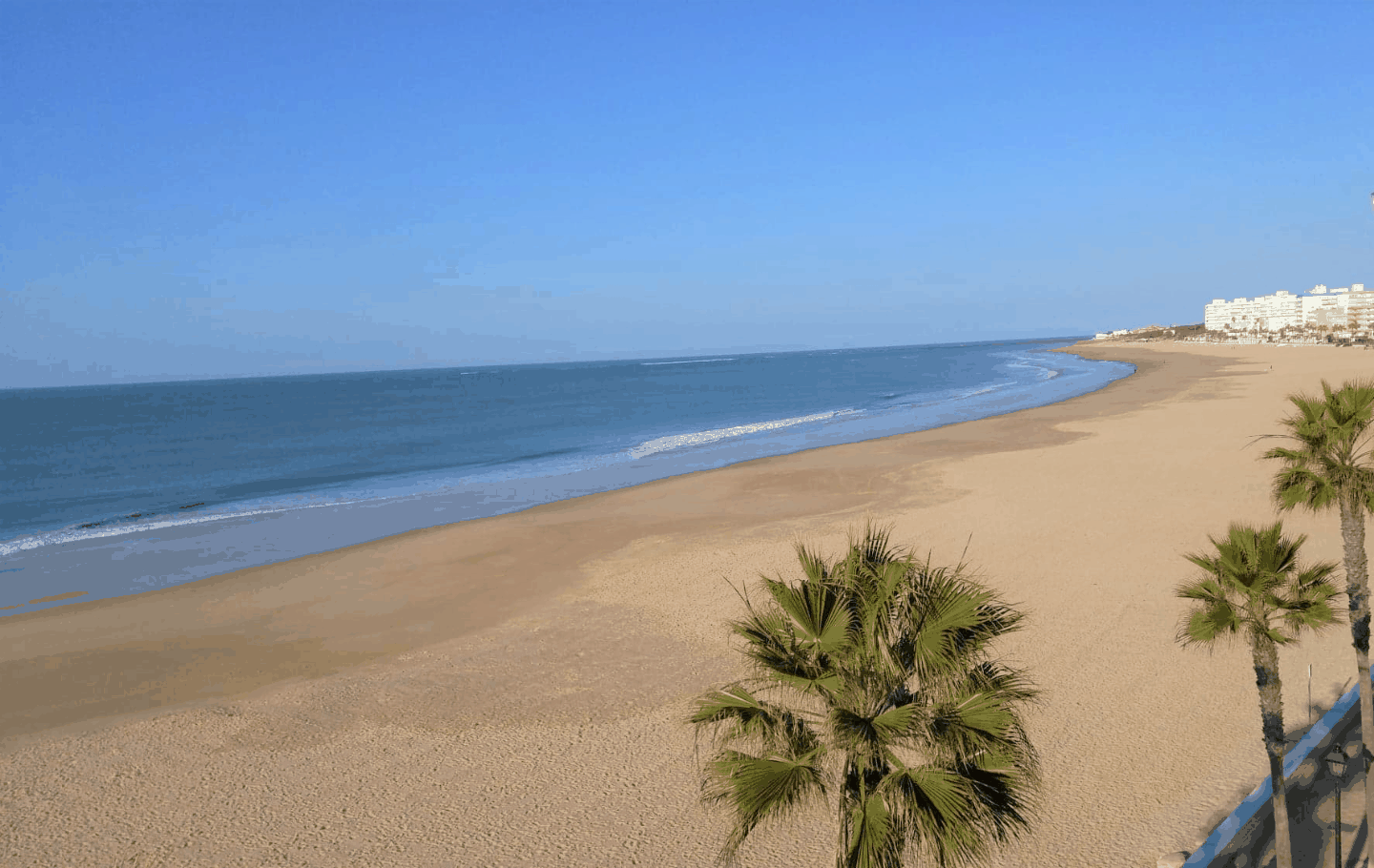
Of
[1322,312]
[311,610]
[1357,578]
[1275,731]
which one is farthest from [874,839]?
[1322,312]

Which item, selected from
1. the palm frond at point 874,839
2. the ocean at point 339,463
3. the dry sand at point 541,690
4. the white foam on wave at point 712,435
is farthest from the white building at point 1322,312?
the palm frond at point 874,839

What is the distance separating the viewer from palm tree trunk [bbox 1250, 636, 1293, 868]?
6.26 metres

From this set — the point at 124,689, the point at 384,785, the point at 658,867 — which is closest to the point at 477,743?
the point at 384,785

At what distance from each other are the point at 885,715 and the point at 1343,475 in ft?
21.8

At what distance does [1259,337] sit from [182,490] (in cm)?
15715

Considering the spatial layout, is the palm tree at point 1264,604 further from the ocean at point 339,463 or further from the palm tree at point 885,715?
the ocean at point 339,463

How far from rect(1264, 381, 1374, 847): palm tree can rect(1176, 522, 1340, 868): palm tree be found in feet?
4.36

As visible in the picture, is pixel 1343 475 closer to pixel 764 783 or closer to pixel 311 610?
pixel 764 783

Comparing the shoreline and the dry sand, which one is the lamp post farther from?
the shoreline

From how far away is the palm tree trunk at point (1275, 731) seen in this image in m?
6.26

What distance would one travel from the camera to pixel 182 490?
38531mm

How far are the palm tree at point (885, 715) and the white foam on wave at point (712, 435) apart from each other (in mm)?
37424

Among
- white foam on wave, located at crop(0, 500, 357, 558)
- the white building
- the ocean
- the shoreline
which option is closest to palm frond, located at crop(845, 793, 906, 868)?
the shoreline

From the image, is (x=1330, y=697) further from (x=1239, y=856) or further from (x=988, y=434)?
(x=988, y=434)
